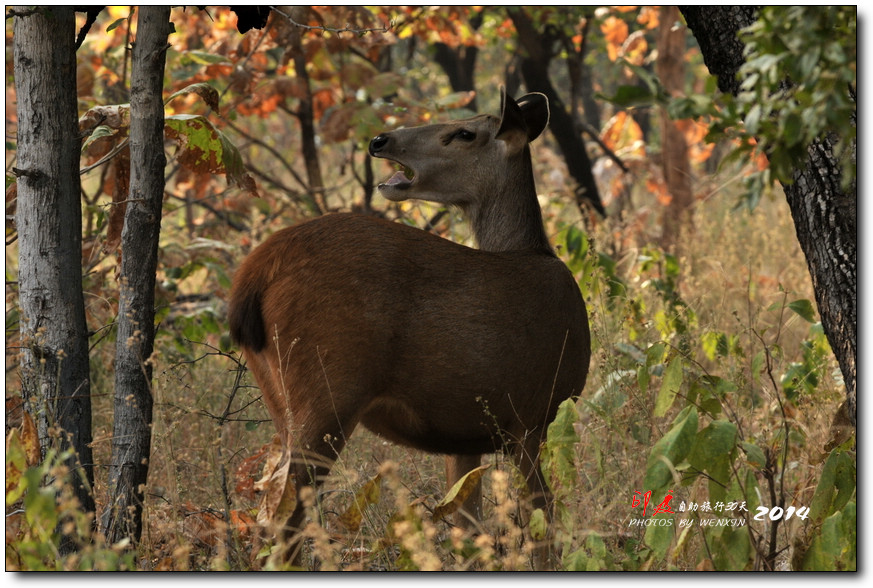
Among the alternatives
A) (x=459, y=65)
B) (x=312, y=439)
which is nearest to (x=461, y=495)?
(x=312, y=439)

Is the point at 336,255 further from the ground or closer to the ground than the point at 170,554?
further from the ground

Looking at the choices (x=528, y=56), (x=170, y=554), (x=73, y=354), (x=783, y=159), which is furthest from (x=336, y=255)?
(x=528, y=56)

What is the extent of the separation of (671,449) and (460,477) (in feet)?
4.73

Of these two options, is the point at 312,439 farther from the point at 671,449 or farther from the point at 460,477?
the point at 671,449

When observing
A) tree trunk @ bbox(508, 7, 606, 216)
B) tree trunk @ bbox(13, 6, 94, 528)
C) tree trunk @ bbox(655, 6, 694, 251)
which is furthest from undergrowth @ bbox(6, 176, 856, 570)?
tree trunk @ bbox(655, 6, 694, 251)

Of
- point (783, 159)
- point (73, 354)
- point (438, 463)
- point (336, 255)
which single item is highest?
point (783, 159)

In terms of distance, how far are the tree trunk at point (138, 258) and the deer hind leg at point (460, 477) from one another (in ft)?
Result: 4.05

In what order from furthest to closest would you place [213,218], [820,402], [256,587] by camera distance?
1. [213,218]
2. [820,402]
3. [256,587]

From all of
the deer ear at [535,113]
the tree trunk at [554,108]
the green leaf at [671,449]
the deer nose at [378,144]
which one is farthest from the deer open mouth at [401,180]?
the tree trunk at [554,108]

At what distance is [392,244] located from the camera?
343 centimetres

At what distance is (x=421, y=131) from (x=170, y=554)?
2007 mm

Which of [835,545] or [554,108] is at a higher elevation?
[554,108]

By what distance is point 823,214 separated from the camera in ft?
10.7

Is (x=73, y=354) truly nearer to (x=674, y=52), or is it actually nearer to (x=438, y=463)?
(x=438, y=463)
